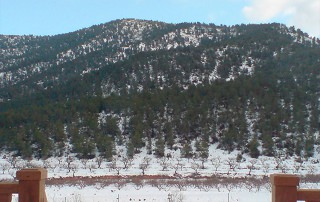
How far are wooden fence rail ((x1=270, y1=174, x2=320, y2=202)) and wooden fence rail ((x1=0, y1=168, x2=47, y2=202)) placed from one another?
204 centimetres

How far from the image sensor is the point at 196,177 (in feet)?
113

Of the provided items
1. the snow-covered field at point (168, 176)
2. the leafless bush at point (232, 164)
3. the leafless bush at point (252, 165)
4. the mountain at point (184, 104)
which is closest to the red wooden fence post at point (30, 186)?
the snow-covered field at point (168, 176)

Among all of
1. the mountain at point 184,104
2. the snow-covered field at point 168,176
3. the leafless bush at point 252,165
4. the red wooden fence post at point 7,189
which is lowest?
the snow-covered field at point 168,176

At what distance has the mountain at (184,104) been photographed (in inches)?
2034

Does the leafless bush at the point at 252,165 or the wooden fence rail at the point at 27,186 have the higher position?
the wooden fence rail at the point at 27,186

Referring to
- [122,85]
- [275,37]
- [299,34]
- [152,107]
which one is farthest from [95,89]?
[299,34]

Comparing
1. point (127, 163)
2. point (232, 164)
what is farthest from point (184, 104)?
Result: point (232, 164)

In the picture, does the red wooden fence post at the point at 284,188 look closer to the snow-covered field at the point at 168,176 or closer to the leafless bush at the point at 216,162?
the snow-covered field at the point at 168,176

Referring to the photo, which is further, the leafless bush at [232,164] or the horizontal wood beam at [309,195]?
the leafless bush at [232,164]

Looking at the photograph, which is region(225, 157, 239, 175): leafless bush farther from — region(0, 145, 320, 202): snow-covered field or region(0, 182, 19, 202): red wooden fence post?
region(0, 182, 19, 202): red wooden fence post

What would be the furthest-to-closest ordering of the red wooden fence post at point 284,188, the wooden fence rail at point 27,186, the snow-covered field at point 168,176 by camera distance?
1. the snow-covered field at point 168,176
2. the wooden fence rail at point 27,186
3. the red wooden fence post at point 284,188

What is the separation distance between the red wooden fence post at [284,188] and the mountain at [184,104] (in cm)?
4199

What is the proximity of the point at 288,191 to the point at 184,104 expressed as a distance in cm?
5933

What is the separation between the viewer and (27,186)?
3869 millimetres
